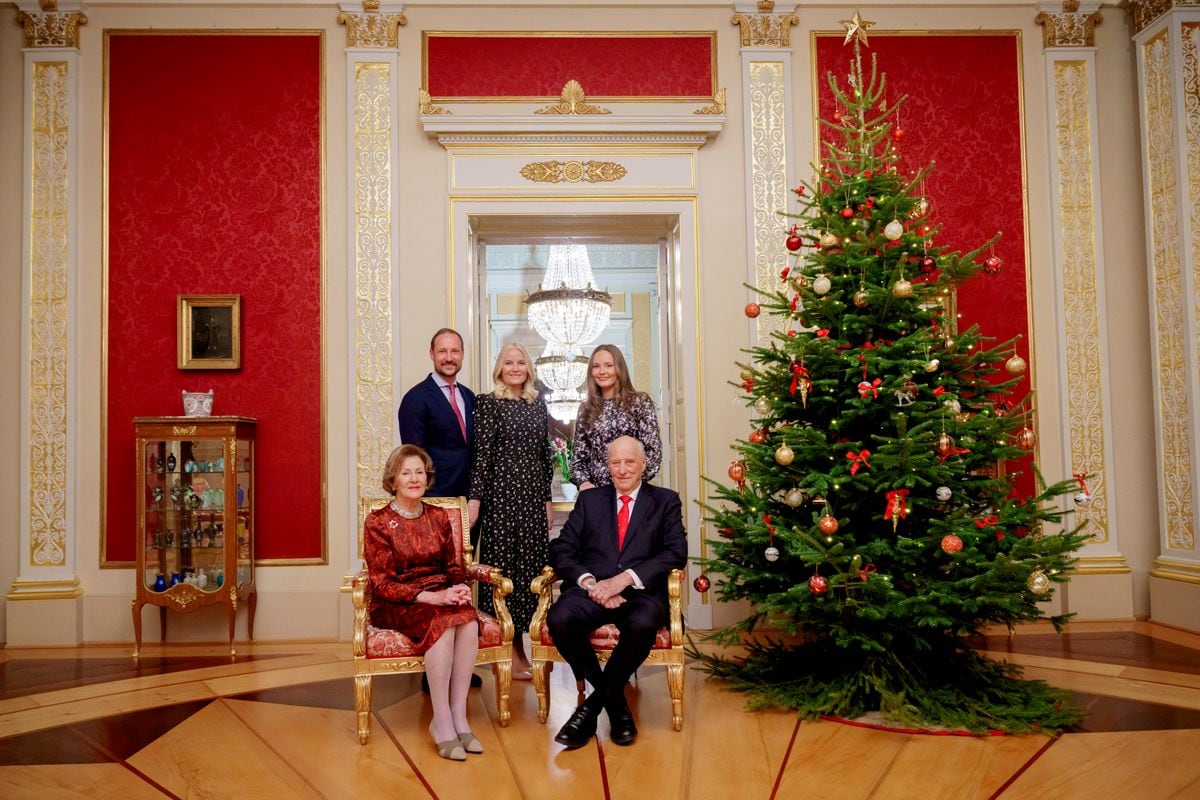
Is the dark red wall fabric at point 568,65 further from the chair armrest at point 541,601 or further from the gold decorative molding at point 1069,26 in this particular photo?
the chair armrest at point 541,601

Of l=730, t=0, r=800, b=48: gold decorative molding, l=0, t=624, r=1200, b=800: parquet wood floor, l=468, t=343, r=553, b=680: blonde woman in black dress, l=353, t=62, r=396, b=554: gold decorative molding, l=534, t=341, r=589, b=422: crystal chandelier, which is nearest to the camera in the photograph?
l=0, t=624, r=1200, b=800: parquet wood floor

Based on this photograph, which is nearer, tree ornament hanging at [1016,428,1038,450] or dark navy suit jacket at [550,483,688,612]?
dark navy suit jacket at [550,483,688,612]

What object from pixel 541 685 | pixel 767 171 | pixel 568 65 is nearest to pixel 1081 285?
pixel 767 171

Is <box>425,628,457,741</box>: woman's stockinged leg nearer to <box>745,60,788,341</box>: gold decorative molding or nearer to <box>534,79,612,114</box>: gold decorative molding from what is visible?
<box>745,60,788,341</box>: gold decorative molding

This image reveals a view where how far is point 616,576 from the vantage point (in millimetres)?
3449

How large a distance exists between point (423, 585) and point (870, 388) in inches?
77.5

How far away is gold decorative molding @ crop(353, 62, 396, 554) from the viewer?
541 centimetres

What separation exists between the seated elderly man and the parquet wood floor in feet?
0.51

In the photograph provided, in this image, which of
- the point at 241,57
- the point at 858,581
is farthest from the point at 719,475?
the point at 241,57

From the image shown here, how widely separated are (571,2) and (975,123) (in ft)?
9.14

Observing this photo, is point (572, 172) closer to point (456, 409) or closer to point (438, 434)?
point (456, 409)

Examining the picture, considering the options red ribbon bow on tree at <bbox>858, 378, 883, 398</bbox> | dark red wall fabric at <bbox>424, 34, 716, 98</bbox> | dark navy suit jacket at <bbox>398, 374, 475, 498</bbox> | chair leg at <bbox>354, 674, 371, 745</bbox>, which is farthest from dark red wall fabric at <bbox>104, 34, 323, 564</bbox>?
red ribbon bow on tree at <bbox>858, 378, 883, 398</bbox>

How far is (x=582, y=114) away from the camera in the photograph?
5.52 metres

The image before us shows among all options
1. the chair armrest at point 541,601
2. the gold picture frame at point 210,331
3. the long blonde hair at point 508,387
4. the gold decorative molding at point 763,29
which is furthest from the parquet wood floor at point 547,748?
the gold decorative molding at point 763,29
